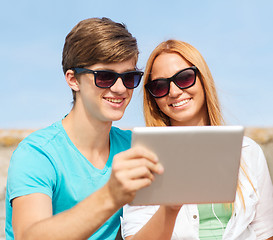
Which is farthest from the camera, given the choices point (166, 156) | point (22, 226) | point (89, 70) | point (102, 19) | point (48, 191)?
point (102, 19)

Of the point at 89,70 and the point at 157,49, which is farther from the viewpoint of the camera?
the point at 157,49

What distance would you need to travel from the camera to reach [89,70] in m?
2.79

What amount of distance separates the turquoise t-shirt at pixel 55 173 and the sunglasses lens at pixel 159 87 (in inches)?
21.0

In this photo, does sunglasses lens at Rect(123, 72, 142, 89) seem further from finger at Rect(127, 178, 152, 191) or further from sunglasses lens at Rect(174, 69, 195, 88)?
finger at Rect(127, 178, 152, 191)

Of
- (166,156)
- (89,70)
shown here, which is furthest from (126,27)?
(166,156)

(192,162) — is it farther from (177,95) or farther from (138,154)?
(177,95)

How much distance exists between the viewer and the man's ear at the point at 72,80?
2.97 meters

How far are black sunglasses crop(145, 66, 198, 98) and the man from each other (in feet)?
0.63

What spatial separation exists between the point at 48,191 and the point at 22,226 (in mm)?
286

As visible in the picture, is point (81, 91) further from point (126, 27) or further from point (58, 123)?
point (126, 27)

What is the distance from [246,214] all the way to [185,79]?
40.7 inches

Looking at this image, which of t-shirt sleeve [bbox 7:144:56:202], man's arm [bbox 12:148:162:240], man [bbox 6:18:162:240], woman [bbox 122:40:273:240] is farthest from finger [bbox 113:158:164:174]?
woman [bbox 122:40:273:240]

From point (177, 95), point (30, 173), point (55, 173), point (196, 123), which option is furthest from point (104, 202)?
point (196, 123)

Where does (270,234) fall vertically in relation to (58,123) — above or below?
below
